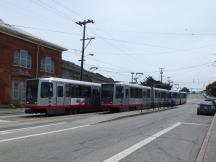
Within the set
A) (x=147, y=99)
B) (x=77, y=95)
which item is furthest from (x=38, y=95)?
(x=147, y=99)

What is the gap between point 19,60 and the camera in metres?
46.2

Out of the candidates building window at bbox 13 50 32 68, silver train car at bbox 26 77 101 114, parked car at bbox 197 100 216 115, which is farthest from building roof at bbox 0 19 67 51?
parked car at bbox 197 100 216 115

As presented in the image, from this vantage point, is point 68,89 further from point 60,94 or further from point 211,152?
point 211,152

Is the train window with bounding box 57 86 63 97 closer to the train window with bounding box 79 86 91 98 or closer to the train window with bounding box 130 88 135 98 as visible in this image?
the train window with bounding box 79 86 91 98

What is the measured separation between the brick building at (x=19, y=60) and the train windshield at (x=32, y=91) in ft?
43.8

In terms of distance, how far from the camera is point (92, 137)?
15617 millimetres

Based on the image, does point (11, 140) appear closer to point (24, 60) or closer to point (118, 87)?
point (118, 87)

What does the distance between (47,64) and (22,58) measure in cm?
574

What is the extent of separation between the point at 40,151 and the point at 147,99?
37761mm

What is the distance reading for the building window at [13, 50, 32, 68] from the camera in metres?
45.6

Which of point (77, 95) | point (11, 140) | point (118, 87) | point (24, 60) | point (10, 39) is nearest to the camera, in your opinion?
point (11, 140)

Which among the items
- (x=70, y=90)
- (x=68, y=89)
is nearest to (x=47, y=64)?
(x=70, y=90)

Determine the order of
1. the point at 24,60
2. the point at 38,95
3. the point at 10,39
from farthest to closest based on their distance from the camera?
the point at 24,60, the point at 10,39, the point at 38,95

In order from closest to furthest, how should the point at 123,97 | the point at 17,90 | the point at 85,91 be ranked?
1. the point at 85,91
2. the point at 123,97
3. the point at 17,90
